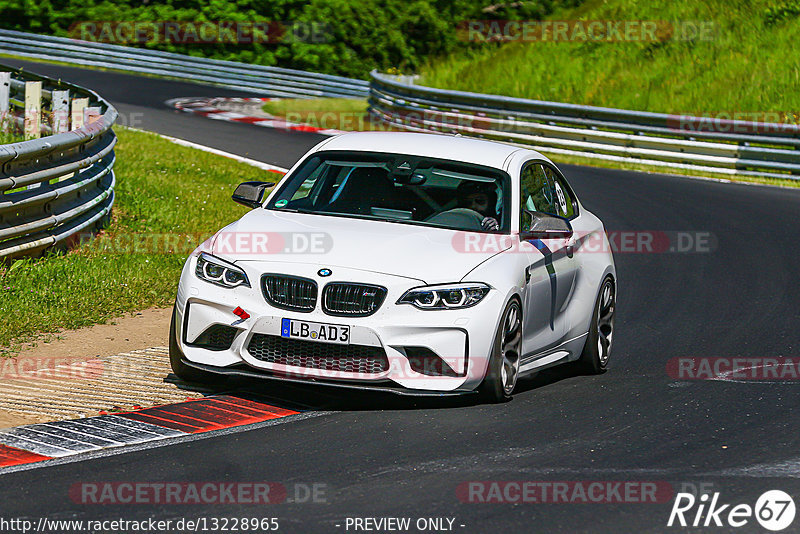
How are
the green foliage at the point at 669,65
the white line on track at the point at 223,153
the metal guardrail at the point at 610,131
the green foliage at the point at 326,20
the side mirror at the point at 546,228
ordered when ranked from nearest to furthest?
the side mirror at the point at 546,228 < the white line on track at the point at 223,153 < the metal guardrail at the point at 610,131 < the green foliage at the point at 669,65 < the green foliage at the point at 326,20

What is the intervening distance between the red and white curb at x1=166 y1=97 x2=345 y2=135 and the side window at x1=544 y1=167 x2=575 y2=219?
17.8m

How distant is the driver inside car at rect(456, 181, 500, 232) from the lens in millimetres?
8797

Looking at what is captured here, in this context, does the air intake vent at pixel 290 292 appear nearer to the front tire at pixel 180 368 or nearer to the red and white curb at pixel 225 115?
the front tire at pixel 180 368

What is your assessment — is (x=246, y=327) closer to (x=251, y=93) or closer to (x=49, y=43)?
(x=251, y=93)

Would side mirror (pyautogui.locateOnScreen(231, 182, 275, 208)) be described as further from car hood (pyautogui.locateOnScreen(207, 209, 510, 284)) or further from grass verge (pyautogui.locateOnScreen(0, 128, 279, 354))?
grass verge (pyautogui.locateOnScreen(0, 128, 279, 354))

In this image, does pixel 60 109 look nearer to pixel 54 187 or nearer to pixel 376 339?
pixel 54 187

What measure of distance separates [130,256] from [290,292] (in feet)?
17.3

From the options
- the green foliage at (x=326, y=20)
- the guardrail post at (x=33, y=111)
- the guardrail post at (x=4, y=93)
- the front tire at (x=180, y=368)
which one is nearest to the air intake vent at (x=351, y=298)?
the front tire at (x=180, y=368)

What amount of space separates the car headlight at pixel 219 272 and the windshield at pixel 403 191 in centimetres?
101

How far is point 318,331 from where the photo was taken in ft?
24.6

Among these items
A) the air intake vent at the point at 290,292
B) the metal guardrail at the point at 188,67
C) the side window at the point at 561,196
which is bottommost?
the metal guardrail at the point at 188,67

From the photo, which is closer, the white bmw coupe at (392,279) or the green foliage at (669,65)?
the white bmw coupe at (392,279)

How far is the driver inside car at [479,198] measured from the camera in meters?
8.80

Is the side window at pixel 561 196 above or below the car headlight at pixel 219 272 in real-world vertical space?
above
